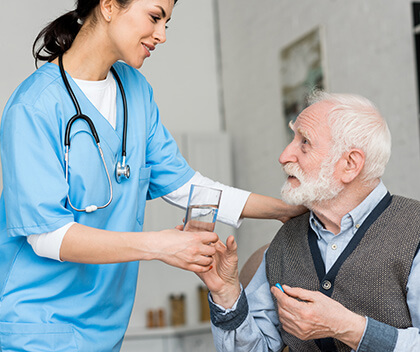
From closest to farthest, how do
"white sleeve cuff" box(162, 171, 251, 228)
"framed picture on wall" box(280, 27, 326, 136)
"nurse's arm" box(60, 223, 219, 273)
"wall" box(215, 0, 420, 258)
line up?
"nurse's arm" box(60, 223, 219, 273)
"white sleeve cuff" box(162, 171, 251, 228)
"wall" box(215, 0, 420, 258)
"framed picture on wall" box(280, 27, 326, 136)

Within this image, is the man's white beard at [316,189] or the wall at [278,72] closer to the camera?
the man's white beard at [316,189]

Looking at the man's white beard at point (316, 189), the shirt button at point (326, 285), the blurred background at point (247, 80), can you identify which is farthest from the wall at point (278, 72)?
the shirt button at point (326, 285)

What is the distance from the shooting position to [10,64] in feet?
10.0

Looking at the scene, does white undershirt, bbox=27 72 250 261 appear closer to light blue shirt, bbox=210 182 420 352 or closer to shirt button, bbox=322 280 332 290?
light blue shirt, bbox=210 182 420 352

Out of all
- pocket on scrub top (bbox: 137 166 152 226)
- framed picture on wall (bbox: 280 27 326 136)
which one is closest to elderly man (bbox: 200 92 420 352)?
pocket on scrub top (bbox: 137 166 152 226)

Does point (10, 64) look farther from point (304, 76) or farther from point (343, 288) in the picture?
point (343, 288)

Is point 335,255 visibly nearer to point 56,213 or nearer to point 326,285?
point 326,285

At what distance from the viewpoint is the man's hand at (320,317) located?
137 centimetres

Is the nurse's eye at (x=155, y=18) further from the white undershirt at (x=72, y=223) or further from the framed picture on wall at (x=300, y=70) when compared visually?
the framed picture on wall at (x=300, y=70)

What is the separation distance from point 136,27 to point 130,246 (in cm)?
59

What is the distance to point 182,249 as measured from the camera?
128 cm

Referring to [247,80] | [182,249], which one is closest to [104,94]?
[182,249]

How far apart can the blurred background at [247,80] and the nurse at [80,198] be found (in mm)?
1564

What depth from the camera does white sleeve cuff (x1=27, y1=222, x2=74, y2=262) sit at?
130 centimetres
